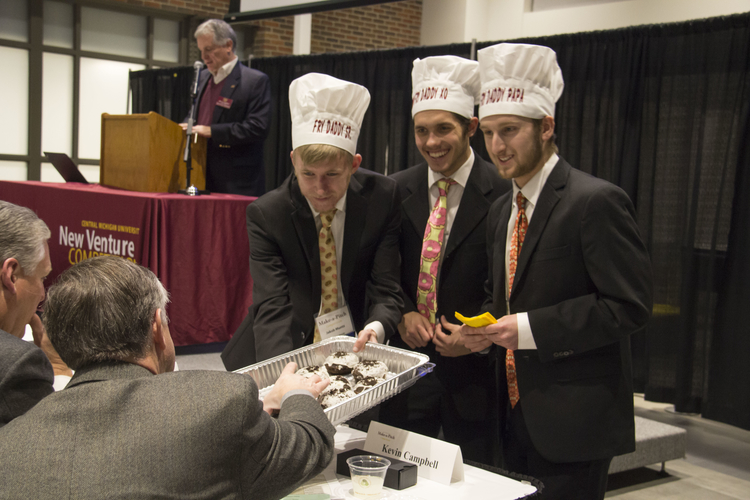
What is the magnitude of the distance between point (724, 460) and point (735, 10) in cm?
447

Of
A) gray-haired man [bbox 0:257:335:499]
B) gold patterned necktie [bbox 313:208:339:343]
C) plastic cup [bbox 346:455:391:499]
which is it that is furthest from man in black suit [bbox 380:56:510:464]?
gray-haired man [bbox 0:257:335:499]

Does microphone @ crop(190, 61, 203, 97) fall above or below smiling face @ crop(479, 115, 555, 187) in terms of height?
above

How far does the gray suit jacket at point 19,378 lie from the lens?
4.16 feet

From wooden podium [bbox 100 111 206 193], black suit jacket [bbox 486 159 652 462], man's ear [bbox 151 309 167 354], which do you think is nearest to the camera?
man's ear [bbox 151 309 167 354]

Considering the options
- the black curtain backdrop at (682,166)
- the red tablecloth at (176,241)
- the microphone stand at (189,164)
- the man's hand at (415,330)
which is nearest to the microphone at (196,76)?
the microphone stand at (189,164)

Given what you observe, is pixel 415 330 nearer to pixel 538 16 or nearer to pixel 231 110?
pixel 231 110

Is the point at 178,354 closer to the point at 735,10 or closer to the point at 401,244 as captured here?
the point at 401,244

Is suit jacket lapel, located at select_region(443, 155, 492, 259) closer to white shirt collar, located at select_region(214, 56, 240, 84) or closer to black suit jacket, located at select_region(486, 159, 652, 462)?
black suit jacket, located at select_region(486, 159, 652, 462)

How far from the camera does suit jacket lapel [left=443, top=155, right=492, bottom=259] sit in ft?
7.19

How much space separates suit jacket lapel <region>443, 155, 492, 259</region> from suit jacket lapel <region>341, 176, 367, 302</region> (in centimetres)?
30

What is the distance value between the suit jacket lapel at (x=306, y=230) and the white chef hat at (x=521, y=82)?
584mm

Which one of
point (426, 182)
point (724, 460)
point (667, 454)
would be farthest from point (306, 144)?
point (724, 460)

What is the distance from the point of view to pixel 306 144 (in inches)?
77.9

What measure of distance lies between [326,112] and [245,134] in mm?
2700
